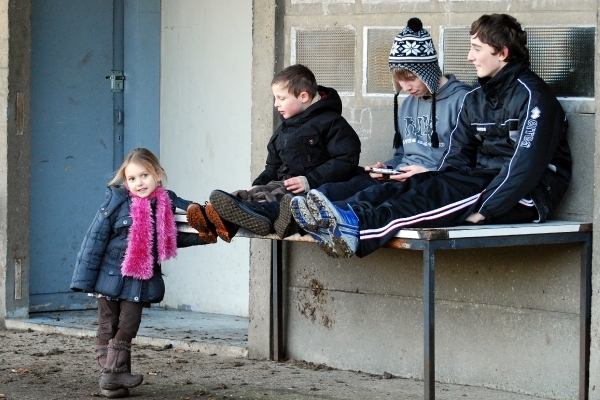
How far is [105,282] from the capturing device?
18.8 feet

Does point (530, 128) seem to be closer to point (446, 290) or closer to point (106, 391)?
point (446, 290)

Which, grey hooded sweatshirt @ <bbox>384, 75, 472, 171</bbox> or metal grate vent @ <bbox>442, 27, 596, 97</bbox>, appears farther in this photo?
grey hooded sweatshirt @ <bbox>384, 75, 472, 171</bbox>

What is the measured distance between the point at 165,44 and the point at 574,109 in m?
3.78

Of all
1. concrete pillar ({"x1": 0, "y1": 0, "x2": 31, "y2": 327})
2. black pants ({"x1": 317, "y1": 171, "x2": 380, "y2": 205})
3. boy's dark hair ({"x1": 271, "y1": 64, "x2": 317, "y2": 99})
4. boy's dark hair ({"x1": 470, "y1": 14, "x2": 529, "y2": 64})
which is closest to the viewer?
boy's dark hair ({"x1": 470, "y1": 14, "x2": 529, "y2": 64})

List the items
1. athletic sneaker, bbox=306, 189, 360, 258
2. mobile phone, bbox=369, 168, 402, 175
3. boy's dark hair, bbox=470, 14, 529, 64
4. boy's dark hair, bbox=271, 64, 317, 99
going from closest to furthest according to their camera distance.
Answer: athletic sneaker, bbox=306, 189, 360, 258 → boy's dark hair, bbox=470, 14, 529, 64 → mobile phone, bbox=369, 168, 402, 175 → boy's dark hair, bbox=271, 64, 317, 99

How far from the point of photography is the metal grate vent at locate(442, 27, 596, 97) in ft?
18.3

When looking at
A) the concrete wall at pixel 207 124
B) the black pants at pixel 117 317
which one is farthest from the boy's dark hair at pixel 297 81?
the concrete wall at pixel 207 124

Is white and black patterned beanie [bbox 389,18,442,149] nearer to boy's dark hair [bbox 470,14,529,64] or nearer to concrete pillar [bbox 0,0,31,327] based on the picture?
boy's dark hair [bbox 470,14,529,64]

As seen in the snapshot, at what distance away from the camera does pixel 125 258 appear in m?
5.71

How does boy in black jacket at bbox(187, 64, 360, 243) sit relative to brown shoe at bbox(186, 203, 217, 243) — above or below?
above

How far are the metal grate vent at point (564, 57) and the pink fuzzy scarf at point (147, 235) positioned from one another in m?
1.96

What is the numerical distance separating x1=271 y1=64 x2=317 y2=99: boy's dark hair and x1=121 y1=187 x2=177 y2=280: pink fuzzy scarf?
2.73ft

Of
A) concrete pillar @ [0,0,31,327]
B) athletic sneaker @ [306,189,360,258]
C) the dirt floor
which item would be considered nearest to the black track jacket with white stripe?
athletic sneaker @ [306,189,360,258]

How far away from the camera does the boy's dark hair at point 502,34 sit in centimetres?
542
